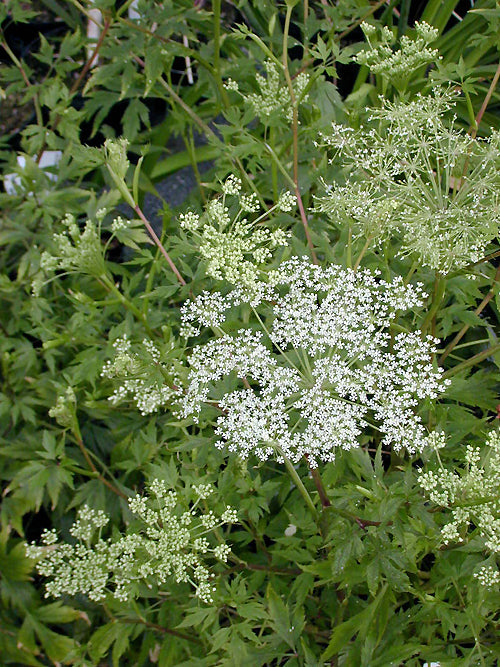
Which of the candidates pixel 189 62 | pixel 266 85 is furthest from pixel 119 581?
pixel 189 62

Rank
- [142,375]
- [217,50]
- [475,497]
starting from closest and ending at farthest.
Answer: [475,497] < [142,375] < [217,50]

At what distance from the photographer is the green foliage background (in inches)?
72.3

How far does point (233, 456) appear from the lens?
1.97 metres

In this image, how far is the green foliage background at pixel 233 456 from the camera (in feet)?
6.03

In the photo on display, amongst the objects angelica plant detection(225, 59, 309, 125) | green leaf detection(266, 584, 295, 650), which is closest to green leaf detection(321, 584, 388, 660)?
green leaf detection(266, 584, 295, 650)

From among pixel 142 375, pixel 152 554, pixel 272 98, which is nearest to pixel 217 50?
pixel 272 98

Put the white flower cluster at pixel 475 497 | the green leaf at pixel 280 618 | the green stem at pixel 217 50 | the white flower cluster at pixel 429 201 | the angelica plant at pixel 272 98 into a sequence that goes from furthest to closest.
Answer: the green stem at pixel 217 50 < the angelica plant at pixel 272 98 < the green leaf at pixel 280 618 < the white flower cluster at pixel 429 201 < the white flower cluster at pixel 475 497

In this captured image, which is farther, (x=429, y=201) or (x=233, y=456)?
(x=233, y=456)

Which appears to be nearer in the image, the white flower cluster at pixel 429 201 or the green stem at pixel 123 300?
the white flower cluster at pixel 429 201

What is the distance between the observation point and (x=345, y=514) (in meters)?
1.75

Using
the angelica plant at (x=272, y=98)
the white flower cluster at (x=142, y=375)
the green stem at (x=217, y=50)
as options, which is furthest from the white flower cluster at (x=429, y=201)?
the green stem at (x=217, y=50)

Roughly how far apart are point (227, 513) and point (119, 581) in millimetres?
422

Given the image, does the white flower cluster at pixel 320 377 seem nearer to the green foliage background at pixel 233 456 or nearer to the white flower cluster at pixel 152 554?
the green foliage background at pixel 233 456

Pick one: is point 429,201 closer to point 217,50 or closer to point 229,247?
point 229,247
